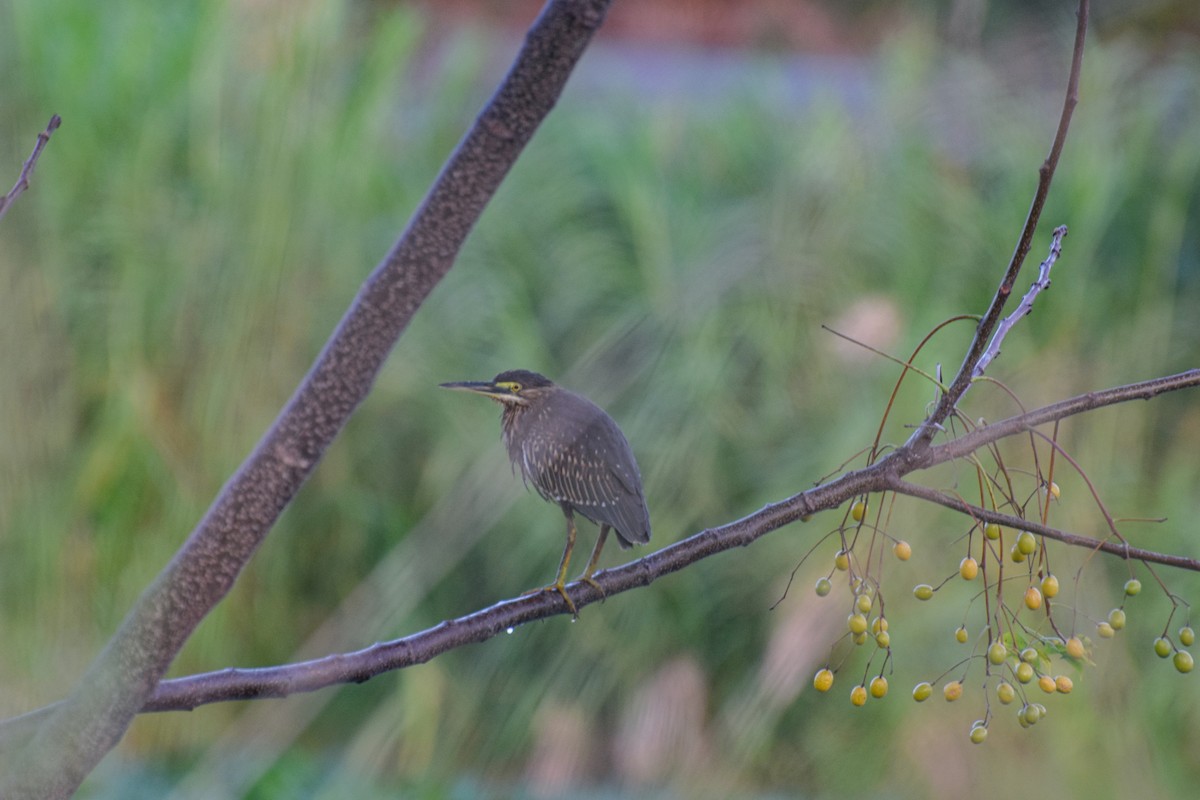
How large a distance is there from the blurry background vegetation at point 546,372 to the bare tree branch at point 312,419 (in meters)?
0.73

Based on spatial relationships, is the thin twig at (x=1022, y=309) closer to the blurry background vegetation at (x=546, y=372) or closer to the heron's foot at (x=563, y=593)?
the heron's foot at (x=563, y=593)

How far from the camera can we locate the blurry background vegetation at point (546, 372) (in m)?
1.22

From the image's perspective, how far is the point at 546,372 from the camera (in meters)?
1.33

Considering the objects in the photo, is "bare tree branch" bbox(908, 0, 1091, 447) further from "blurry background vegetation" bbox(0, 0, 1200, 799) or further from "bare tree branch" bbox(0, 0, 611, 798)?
"blurry background vegetation" bbox(0, 0, 1200, 799)

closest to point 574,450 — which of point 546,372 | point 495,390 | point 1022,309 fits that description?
point 495,390

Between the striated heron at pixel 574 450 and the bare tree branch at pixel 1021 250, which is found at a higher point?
the bare tree branch at pixel 1021 250

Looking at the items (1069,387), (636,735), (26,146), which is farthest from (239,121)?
(1069,387)

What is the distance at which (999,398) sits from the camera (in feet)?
4.12

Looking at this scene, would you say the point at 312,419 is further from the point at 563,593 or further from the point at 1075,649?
the point at 1075,649

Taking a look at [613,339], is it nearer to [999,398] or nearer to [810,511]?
[999,398]

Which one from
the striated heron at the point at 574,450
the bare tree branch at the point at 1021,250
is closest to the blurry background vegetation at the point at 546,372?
the striated heron at the point at 574,450

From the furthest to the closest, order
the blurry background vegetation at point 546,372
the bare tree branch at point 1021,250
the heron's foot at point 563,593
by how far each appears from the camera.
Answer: the blurry background vegetation at point 546,372, the heron's foot at point 563,593, the bare tree branch at point 1021,250

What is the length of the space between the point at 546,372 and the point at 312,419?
2.98 feet

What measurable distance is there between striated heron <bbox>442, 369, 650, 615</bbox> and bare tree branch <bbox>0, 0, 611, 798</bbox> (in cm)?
10
